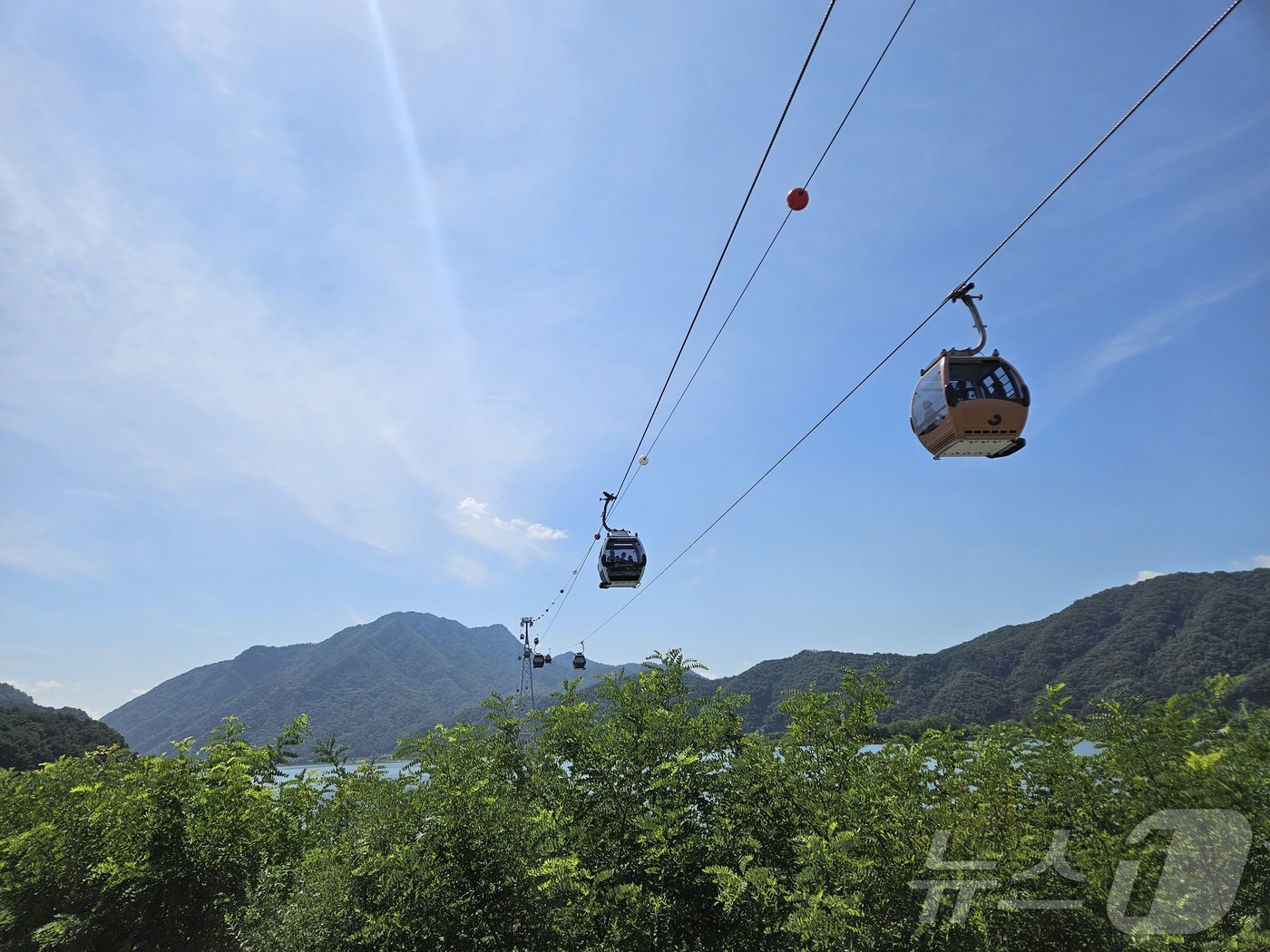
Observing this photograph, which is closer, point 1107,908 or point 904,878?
point 1107,908

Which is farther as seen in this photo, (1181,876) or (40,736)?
(40,736)

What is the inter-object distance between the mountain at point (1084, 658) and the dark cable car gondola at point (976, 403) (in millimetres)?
2075

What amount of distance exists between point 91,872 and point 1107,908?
5891 mm

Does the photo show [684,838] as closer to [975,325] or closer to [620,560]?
[975,325]

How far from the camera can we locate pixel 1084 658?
21.7m

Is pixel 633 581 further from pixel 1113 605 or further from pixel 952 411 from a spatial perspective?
pixel 1113 605

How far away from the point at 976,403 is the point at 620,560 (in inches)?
301

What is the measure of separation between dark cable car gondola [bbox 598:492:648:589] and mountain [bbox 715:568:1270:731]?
11.0ft

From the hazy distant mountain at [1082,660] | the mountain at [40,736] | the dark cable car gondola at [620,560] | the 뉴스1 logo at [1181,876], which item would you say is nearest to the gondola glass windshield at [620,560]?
the dark cable car gondola at [620,560]

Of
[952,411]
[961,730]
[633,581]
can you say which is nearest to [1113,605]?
[633,581]

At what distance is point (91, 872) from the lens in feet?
13.2

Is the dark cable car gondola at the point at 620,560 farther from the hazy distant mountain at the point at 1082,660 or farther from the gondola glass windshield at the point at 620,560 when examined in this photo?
the hazy distant mountain at the point at 1082,660

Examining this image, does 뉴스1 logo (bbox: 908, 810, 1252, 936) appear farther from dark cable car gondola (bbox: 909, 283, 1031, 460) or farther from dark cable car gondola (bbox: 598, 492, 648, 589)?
dark cable car gondola (bbox: 598, 492, 648, 589)

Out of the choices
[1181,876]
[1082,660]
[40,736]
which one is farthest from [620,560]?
[40,736]
